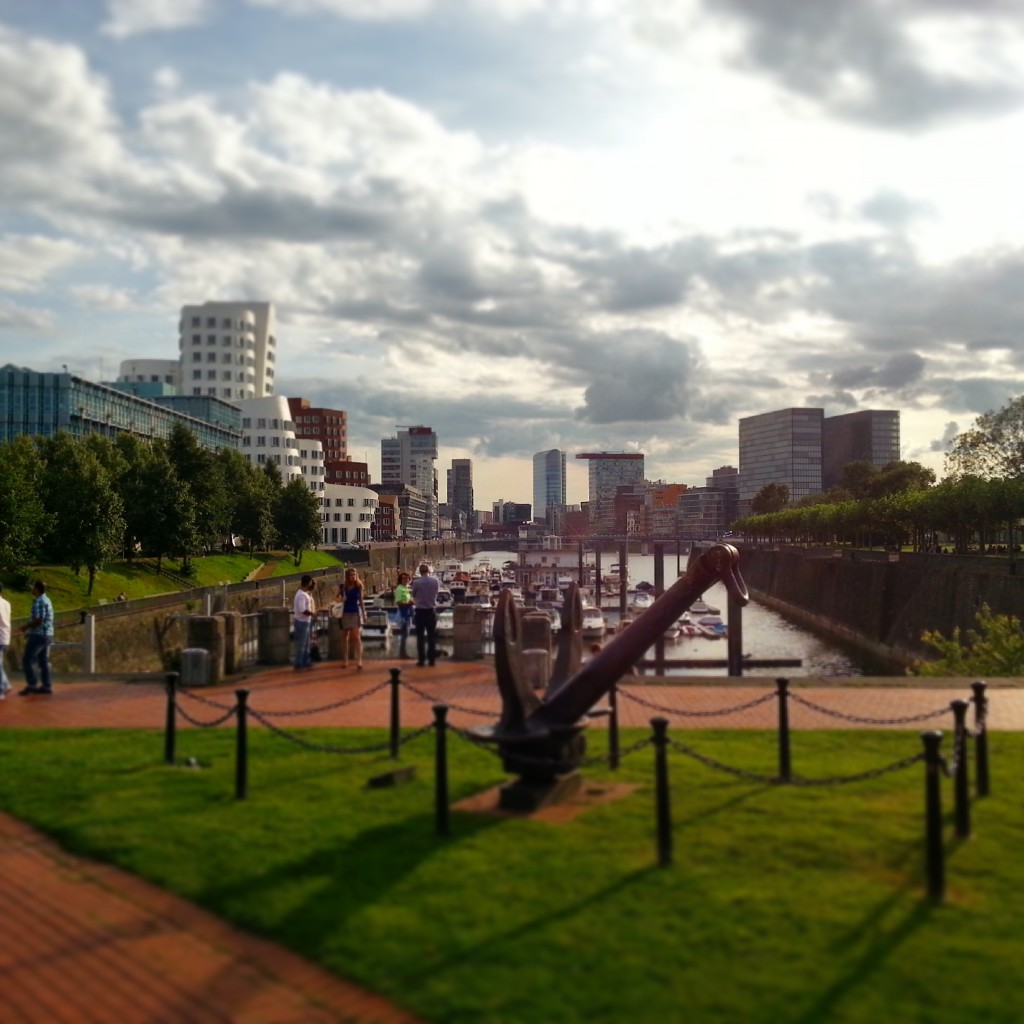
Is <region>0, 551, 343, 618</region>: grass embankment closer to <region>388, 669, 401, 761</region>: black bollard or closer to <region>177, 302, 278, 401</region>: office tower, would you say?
<region>388, 669, 401, 761</region>: black bollard

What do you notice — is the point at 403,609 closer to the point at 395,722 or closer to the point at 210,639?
the point at 210,639

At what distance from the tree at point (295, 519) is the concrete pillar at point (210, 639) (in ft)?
229

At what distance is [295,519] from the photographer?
87188 millimetres

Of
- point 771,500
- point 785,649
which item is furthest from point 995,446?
point 771,500

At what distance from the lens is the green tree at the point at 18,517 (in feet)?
136

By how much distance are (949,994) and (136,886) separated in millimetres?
5932

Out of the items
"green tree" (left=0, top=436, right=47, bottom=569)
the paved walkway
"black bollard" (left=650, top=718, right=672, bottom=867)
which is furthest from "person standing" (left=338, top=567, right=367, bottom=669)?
"green tree" (left=0, top=436, right=47, bottom=569)

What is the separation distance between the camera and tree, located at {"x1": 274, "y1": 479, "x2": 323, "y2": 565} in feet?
286

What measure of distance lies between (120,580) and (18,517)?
1179 centimetres

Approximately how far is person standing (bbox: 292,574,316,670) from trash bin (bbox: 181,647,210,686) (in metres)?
1.92

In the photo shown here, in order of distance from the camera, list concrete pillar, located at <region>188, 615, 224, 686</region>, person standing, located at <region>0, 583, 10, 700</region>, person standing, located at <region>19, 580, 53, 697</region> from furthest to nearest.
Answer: concrete pillar, located at <region>188, 615, 224, 686</region>, person standing, located at <region>19, 580, 53, 697</region>, person standing, located at <region>0, 583, 10, 700</region>

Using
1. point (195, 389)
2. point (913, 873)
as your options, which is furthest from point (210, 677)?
point (195, 389)

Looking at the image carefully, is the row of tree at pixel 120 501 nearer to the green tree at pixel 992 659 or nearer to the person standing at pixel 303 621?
the person standing at pixel 303 621

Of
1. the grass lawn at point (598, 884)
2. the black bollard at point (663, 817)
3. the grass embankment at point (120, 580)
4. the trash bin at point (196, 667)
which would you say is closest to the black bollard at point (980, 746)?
the grass lawn at point (598, 884)
